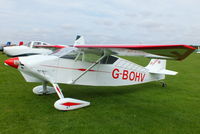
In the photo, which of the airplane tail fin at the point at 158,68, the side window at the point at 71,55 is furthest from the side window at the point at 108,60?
the airplane tail fin at the point at 158,68

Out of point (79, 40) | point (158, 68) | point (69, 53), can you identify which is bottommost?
point (158, 68)

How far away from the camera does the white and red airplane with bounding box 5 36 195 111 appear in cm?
397

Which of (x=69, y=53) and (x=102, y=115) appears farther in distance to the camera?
(x=69, y=53)

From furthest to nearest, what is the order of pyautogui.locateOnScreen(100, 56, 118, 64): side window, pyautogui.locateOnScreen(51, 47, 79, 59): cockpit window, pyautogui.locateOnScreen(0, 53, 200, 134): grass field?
pyautogui.locateOnScreen(100, 56, 118, 64): side window < pyautogui.locateOnScreen(51, 47, 79, 59): cockpit window < pyautogui.locateOnScreen(0, 53, 200, 134): grass field

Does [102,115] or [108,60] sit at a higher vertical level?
[108,60]

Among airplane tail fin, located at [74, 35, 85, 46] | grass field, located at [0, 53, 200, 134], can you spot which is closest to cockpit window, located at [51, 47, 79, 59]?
grass field, located at [0, 53, 200, 134]

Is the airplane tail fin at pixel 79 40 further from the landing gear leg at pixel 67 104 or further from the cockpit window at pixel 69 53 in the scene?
the landing gear leg at pixel 67 104

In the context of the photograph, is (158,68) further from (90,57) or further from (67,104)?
(67,104)

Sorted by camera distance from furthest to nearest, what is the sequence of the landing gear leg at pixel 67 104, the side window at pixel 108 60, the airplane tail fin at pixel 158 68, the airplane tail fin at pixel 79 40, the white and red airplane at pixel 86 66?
the airplane tail fin at pixel 79 40
the airplane tail fin at pixel 158 68
the side window at pixel 108 60
the landing gear leg at pixel 67 104
the white and red airplane at pixel 86 66

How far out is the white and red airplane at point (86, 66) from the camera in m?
3.97

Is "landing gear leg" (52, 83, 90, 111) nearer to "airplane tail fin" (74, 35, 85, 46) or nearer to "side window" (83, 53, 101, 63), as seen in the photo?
"side window" (83, 53, 101, 63)

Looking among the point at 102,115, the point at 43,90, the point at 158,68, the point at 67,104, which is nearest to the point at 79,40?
the point at 158,68

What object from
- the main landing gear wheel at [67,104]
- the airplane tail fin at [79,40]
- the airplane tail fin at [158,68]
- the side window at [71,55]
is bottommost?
the main landing gear wheel at [67,104]

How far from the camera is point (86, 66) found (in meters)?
5.52
